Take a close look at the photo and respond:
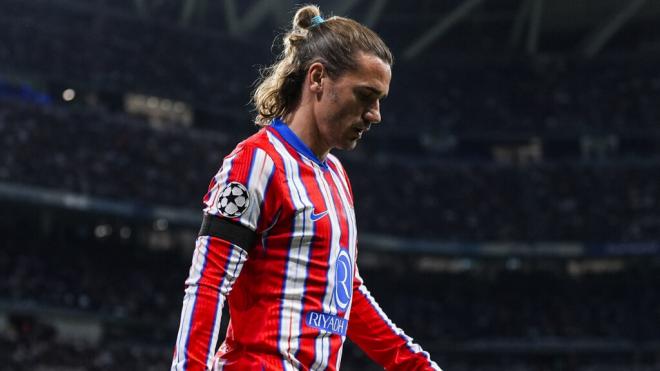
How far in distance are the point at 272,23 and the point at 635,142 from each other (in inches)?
670

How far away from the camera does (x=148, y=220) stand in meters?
32.1

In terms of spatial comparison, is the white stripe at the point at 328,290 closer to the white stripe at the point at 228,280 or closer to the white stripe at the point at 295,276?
the white stripe at the point at 295,276

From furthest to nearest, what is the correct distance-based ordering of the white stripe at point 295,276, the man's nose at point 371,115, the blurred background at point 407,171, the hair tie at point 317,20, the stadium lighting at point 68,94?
the stadium lighting at point 68,94 → the blurred background at point 407,171 → the hair tie at point 317,20 → the man's nose at point 371,115 → the white stripe at point 295,276

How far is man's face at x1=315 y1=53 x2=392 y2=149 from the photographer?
2738 millimetres

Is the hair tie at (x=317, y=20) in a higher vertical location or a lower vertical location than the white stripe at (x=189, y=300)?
higher

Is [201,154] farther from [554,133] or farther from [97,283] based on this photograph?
[554,133]

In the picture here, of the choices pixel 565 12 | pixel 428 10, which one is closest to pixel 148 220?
pixel 428 10

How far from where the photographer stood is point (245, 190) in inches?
99.6

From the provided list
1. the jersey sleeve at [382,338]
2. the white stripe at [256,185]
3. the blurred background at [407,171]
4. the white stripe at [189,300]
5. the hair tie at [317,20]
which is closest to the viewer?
the white stripe at [189,300]

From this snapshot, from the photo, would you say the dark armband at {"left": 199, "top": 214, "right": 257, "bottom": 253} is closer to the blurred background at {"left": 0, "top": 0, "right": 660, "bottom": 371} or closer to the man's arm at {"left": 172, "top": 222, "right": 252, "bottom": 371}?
the man's arm at {"left": 172, "top": 222, "right": 252, "bottom": 371}

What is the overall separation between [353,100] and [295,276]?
0.55m

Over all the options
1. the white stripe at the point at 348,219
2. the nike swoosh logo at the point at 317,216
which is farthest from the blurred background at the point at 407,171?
the nike swoosh logo at the point at 317,216

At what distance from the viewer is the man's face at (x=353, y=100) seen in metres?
2.74

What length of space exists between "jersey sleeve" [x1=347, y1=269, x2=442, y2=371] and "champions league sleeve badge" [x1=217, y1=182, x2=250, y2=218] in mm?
769
